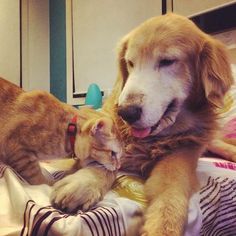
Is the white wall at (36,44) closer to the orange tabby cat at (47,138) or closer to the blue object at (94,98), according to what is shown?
the blue object at (94,98)

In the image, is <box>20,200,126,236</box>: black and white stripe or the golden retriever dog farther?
the golden retriever dog

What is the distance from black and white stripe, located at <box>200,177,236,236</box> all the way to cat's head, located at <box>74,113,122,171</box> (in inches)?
10.0

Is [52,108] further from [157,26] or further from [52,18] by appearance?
[52,18]

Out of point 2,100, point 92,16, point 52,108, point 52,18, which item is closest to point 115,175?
point 52,108

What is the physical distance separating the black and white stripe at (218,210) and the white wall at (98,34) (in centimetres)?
175

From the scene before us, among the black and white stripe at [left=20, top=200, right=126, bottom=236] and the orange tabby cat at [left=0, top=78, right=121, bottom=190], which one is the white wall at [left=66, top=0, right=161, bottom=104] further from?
the black and white stripe at [left=20, top=200, right=126, bottom=236]

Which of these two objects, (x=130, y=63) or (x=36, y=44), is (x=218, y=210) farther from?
(x=36, y=44)

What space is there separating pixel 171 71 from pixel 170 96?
84mm

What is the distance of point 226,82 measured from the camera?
1.00 m

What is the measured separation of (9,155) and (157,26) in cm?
58

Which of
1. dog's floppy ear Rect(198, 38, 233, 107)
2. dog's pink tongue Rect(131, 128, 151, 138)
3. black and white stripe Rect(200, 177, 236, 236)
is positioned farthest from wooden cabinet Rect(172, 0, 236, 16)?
black and white stripe Rect(200, 177, 236, 236)

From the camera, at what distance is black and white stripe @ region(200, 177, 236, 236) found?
2.37 feet

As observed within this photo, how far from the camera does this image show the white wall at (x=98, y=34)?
249cm

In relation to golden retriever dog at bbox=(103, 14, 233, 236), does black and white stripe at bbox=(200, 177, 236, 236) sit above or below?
below
